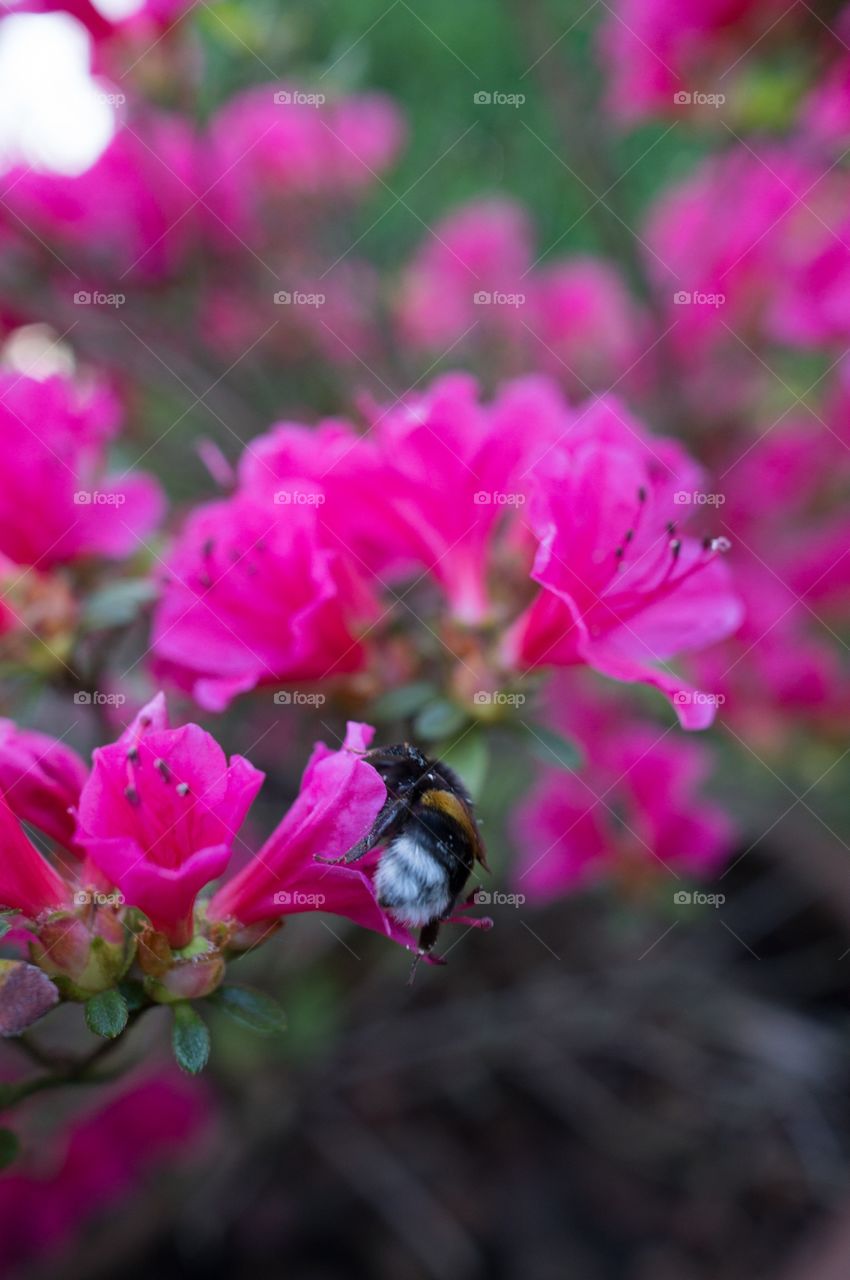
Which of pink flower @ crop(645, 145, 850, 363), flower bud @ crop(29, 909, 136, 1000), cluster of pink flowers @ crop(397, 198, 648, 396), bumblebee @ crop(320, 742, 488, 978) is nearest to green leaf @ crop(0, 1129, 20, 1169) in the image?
flower bud @ crop(29, 909, 136, 1000)

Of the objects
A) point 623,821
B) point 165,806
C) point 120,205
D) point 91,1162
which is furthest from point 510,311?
point 165,806

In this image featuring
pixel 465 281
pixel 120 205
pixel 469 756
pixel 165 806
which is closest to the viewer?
pixel 165 806

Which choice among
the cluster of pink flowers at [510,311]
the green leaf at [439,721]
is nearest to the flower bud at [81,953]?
the green leaf at [439,721]

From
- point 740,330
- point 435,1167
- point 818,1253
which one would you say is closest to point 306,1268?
point 435,1167

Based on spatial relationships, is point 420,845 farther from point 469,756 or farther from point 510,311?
point 510,311

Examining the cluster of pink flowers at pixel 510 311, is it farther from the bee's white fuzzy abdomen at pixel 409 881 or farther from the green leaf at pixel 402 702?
the bee's white fuzzy abdomen at pixel 409 881

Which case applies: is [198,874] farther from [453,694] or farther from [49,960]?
[453,694]
